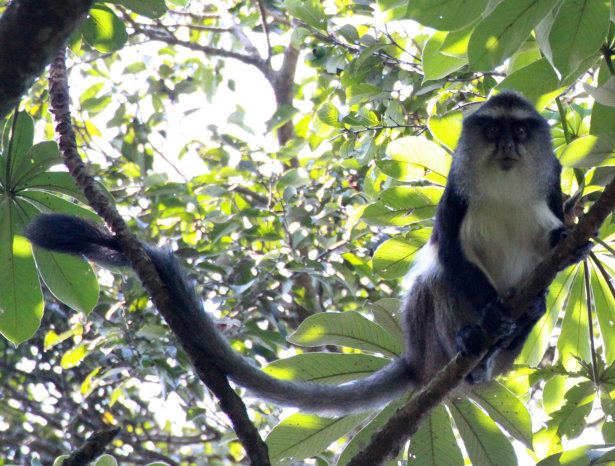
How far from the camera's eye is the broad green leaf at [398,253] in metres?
3.17

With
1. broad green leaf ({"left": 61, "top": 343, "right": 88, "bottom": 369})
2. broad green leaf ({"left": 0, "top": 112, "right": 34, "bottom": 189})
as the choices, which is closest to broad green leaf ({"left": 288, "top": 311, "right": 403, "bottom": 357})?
broad green leaf ({"left": 0, "top": 112, "right": 34, "bottom": 189})

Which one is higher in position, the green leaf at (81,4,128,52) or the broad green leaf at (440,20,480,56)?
the green leaf at (81,4,128,52)

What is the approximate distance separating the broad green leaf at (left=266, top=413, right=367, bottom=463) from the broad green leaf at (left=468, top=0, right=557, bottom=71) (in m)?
1.53

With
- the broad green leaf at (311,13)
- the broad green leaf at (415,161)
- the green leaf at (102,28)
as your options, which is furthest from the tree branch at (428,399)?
the broad green leaf at (311,13)

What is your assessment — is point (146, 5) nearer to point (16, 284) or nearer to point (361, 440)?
point (16, 284)

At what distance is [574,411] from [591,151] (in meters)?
1.15

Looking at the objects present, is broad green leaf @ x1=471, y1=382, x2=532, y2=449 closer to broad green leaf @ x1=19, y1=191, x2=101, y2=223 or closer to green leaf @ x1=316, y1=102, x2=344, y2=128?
green leaf @ x1=316, y1=102, x2=344, y2=128

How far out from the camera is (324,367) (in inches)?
113

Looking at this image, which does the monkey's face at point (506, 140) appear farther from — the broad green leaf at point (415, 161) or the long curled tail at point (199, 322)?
the long curled tail at point (199, 322)

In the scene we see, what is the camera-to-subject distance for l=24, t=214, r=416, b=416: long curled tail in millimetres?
2469

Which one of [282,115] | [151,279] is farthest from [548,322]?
[282,115]

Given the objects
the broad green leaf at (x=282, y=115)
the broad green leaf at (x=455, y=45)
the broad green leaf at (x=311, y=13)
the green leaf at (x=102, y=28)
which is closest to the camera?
the broad green leaf at (x=455, y=45)

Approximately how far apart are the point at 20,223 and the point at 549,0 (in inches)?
82.7

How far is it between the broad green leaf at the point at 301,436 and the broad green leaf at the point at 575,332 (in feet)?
3.45
